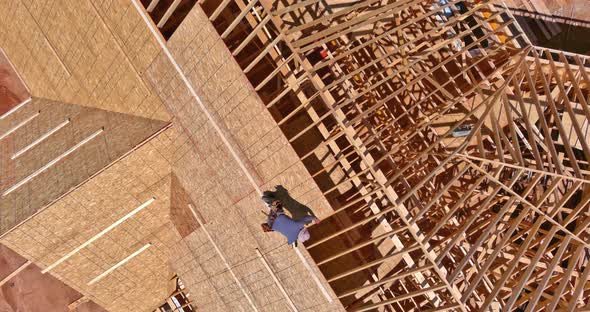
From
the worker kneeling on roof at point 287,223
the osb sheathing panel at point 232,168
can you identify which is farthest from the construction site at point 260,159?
the worker kneeling on roof at point 287,223

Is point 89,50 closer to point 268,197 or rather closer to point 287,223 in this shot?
point 268,197

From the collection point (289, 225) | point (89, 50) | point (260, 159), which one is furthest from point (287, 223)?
point (89, 50)

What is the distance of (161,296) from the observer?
16031 mm

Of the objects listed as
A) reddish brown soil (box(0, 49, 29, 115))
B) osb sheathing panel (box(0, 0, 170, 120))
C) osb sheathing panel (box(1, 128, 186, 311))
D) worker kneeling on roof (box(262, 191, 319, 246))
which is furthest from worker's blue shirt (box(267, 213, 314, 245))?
reddish brown soil (box(0, 49, 29, 115))

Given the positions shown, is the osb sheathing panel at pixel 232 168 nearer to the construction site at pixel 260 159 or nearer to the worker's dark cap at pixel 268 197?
the construction site at pixel 260 159

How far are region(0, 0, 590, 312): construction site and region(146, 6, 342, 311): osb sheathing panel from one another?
0.05 m

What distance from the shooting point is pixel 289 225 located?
1134 cm

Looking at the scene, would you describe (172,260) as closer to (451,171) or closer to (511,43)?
(451,171)

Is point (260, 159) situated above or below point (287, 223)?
above

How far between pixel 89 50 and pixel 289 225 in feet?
25.3

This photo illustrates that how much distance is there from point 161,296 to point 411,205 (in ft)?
30.2

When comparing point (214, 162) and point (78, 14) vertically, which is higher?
point (78, 14)

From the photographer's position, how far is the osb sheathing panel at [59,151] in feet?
40.8

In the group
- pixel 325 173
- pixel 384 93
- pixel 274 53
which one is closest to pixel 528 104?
pixel 384 93
